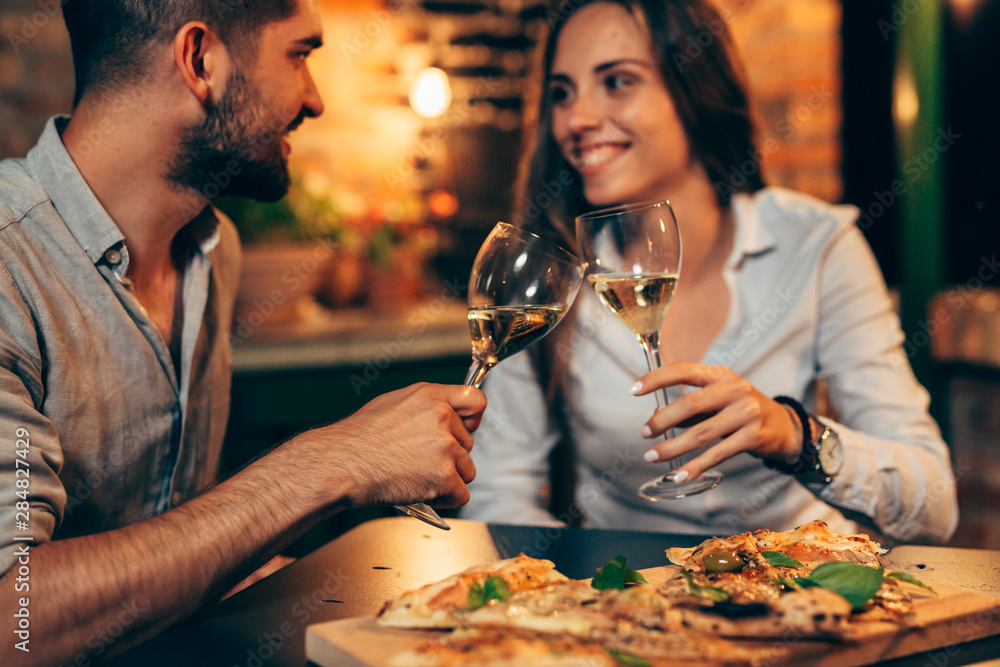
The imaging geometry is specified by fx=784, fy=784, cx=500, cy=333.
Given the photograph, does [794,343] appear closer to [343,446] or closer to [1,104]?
[343,446]

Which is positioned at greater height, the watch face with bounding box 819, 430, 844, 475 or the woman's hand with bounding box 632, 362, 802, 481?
the woman's hand with bounding box 632, 362, 802, 481

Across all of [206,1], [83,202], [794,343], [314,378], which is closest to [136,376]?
[83,202]

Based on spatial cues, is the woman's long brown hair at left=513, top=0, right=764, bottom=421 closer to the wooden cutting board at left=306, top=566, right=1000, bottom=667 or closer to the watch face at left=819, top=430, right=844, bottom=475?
the watch face at left=819, top=430, right=844, bottom=475

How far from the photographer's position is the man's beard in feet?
4.09

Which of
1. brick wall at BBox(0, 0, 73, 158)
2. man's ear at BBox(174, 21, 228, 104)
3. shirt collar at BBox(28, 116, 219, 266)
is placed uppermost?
brick wall at BBox(0, 0, 73, 158)

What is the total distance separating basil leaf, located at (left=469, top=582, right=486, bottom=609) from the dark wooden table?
16 cm

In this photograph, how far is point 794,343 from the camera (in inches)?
61.7

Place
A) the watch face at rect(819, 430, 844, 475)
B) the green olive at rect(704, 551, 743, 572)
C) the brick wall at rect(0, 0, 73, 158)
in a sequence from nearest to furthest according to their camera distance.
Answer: the green olive at rect(704, 551, 743, 572)
the watch face at rect(819, 430, 844, 475)
the brick wall at rect(0, 0, 73, 158)

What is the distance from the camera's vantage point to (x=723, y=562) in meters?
0.79

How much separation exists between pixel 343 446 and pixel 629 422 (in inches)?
30.4

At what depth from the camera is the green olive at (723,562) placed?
30.9 inches

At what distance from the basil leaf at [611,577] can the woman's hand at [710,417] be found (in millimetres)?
259

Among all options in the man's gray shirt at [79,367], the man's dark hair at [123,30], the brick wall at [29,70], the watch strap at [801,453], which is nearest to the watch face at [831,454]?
the watch strap at [801,453]

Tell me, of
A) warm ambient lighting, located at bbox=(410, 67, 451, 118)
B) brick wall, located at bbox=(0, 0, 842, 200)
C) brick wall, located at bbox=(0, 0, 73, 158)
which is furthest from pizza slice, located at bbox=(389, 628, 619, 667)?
warm ambient lighting, located at bbox=(410, 67, 451, 118)
